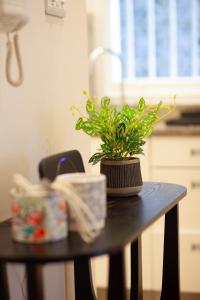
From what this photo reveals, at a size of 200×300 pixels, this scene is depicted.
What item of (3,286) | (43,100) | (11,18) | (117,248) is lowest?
(3,286)

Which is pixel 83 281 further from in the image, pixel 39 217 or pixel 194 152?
pixel 194 152

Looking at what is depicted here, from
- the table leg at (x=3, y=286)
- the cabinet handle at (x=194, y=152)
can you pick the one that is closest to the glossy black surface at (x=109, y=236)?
the table leg at (x=3, y=286)

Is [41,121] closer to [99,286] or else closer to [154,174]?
[154,174]

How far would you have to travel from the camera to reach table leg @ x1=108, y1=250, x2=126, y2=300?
44.4 inches

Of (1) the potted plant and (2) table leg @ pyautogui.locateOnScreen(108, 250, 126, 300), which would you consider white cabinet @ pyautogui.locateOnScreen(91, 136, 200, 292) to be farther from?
(2) table leg @ pyautogui.locateOnScreen(108, 250, 126, 300)

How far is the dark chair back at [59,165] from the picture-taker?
1395mm

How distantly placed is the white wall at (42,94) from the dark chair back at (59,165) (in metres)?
0.16

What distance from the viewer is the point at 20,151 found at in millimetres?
1654

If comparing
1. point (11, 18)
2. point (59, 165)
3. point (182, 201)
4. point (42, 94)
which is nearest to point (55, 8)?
point (42, 94)

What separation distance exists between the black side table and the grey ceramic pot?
0.03 metres

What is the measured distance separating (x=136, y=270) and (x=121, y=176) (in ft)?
1.20

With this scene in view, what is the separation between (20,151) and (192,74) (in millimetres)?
2080

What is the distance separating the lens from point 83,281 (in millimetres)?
1746

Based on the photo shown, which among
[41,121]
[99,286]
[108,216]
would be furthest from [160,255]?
[108,216]
